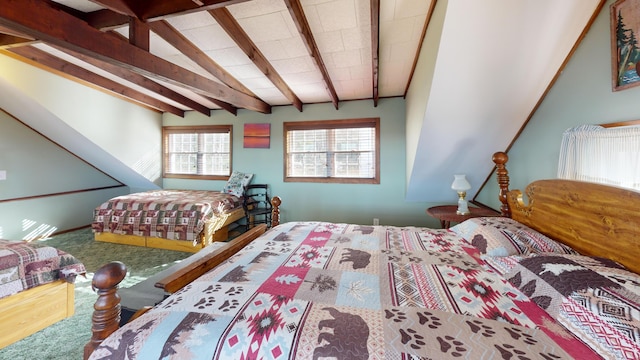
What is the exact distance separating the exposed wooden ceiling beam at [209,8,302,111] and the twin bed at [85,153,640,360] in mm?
Result: 1818

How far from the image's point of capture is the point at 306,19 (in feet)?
6.31

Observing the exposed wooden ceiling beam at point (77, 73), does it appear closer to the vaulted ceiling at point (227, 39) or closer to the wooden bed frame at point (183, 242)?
the vaulted ceiling at point (227, 39)

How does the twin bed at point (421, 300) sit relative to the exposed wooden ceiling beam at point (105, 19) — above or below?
below

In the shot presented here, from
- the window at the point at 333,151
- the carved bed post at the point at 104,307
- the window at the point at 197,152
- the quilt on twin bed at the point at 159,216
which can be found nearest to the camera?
the carved bed post at the point at 104,307

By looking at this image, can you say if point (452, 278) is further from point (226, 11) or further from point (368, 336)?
point (226, 11)

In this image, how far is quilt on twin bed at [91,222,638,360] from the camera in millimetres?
708

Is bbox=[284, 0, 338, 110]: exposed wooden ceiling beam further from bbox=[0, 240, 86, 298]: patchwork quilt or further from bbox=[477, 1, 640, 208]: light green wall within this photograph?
bbox=[0, 240, 86, 298]: patchwork quilt

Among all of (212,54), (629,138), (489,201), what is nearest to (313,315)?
(629,138)

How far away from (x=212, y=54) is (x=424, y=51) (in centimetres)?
215

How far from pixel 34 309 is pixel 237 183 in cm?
277

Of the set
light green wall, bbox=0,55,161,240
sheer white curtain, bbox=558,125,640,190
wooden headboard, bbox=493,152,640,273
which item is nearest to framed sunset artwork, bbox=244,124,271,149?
light green wall, bbox=0,55,161,240

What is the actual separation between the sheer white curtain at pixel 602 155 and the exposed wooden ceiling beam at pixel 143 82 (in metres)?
4.11

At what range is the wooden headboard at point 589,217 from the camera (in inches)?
41.0

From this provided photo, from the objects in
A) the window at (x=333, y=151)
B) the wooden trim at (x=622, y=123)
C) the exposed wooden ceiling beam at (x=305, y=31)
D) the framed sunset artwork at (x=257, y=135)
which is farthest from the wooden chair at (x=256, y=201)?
the wooden trim at (x=622, y=123)
